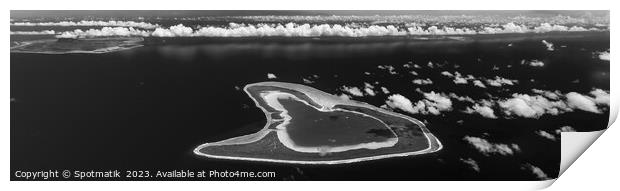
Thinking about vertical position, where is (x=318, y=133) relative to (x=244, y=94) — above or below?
below

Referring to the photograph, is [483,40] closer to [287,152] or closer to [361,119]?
[361,119]

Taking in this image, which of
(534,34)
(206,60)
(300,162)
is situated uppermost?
(534,34)

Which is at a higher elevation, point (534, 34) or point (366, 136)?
point (534, 34)

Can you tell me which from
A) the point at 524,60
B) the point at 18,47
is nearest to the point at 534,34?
the point at 524,60
